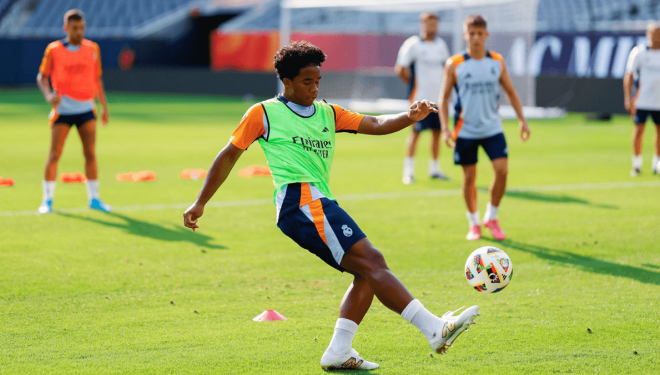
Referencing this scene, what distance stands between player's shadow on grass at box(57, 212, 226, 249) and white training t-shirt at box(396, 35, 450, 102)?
5625mm

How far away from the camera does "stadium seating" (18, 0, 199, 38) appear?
43.1 m

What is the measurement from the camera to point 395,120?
4633 mm

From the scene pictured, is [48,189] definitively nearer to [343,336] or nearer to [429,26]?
[343,336]

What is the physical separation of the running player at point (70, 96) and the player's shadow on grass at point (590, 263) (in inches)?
201

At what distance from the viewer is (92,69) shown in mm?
9719

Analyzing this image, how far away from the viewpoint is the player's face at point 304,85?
4344mm

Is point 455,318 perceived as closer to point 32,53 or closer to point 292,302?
point 292,302

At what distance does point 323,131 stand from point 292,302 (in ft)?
5.88

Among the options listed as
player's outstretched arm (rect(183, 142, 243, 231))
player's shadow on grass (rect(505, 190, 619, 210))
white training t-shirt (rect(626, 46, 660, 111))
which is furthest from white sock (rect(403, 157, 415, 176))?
player's outstretched arm (rect(183, 142, 243, 231))

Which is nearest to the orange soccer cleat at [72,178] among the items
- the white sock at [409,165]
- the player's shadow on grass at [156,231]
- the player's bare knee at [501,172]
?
the player's shadow on grass at [156,231]

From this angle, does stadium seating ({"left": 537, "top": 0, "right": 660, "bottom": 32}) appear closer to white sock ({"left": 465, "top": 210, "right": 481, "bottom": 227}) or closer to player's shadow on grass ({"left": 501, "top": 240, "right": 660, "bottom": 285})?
white sock ({"left": 465, "top": 210, "right": 481, "bottom": 227})

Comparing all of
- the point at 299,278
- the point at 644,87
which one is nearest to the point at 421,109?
the point at 299,278

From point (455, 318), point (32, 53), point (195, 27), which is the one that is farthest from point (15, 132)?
point (195, 27)

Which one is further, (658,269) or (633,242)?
(633,242)
